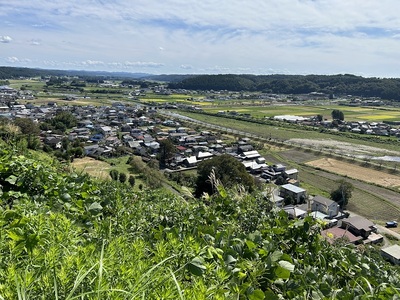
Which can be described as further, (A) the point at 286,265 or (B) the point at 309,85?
(B) the point at 309,85

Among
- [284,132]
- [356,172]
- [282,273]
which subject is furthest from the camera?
[284,132]

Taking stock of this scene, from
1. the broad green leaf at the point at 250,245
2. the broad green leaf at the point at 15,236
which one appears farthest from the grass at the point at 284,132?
the broad green leaf at the point at 15,236

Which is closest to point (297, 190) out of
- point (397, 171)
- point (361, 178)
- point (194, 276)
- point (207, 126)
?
point (361, 178)

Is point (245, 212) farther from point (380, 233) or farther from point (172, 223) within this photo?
point (380, 233)

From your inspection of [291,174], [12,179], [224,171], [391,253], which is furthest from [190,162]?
[12,179]

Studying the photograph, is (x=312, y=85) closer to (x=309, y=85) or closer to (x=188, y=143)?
(x=309, y=85)

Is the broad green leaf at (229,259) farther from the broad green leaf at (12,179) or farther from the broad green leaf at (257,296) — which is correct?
the broad green leaf at (12,179)
